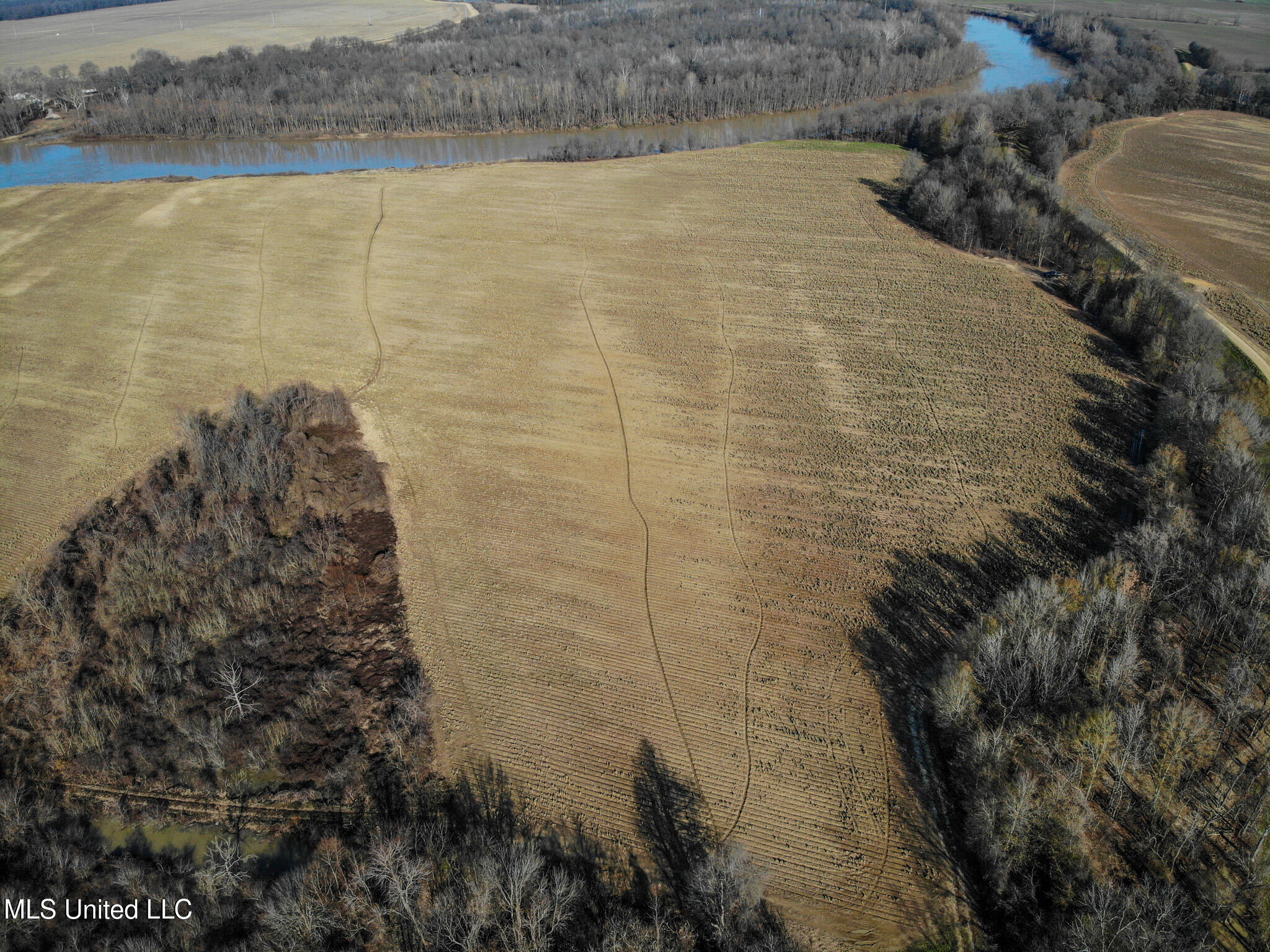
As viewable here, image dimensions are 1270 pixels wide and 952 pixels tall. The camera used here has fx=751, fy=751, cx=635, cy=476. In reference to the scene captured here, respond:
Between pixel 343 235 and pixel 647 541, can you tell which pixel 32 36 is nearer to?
pixel 343 235

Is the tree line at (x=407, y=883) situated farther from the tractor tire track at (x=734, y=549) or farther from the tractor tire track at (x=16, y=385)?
the tractor tire track at (x=16, y=385)

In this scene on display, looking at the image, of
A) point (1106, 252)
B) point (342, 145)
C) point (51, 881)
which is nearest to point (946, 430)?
point (1106, 252)

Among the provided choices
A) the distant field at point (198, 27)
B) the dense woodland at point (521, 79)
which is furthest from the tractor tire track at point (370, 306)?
the distant field at point (198, 27)

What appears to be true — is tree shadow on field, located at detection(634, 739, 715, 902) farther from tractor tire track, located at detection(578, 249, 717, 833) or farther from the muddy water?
the muddy water

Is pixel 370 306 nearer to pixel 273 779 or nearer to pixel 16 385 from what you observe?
pixel 16 385

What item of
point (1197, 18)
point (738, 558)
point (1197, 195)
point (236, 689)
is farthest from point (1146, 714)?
point (1197, 18)

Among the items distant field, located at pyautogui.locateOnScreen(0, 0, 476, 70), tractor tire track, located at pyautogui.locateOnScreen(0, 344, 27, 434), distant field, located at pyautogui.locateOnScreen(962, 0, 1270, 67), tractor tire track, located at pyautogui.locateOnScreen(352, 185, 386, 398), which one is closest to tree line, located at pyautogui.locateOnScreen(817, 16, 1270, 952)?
tractor tire track, located at pyautogui.locateOnScreen(352, 185, 386, 398)

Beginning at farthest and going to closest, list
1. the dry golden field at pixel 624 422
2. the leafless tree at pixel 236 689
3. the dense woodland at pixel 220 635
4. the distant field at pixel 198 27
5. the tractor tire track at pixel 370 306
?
the distant field at pixel 198 27
the tractor tire track at pixel 370 306
the leafless tree at pixel 236 689
the dry golden field at pixel 624 422
the dense woodland at pixel 220 635
